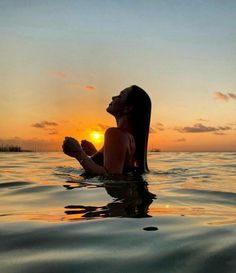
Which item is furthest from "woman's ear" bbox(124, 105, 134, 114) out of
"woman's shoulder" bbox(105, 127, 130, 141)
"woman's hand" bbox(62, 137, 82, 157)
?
"woman's hand" bbox(62, 137, 82, 157)

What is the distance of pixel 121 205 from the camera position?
366 centimetres

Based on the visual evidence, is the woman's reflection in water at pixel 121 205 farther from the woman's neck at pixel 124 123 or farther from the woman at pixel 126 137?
the woman's neck at pixel 124 123

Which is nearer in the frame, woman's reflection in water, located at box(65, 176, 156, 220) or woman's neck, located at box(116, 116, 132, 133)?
woman's reflection in water, located at box(65, 176, 156, 220)

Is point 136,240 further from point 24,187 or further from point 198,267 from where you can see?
point 24,187

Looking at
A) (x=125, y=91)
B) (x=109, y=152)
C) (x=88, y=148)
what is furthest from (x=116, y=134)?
(x=88, y=148)

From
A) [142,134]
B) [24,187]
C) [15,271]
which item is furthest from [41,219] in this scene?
[142,134]

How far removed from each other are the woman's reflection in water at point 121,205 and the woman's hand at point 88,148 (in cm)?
232

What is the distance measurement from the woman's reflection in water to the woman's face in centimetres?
150

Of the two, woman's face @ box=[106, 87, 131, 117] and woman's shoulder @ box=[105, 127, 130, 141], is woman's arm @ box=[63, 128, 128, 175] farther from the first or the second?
woman's face @ box=[106, 87, 131, 117]

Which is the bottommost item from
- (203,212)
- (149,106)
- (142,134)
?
(203,212)

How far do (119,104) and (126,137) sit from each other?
2.45ft

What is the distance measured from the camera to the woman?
566 cm

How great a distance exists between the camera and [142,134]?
20.9ft

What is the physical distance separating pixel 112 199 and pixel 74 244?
68.9 inches
